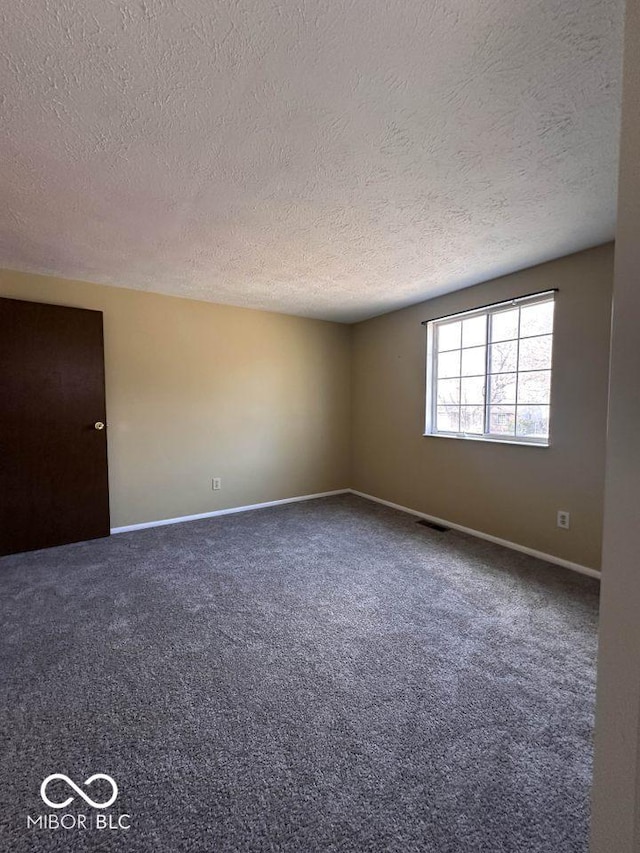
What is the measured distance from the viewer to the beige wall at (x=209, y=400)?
3.42 metres

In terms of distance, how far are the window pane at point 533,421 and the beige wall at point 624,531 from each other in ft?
8.19

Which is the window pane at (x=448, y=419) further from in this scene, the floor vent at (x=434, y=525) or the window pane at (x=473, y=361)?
the floor vent at (x=434, y=525)

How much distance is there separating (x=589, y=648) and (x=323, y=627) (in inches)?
52.6

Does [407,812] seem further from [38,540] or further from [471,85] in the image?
[38,540]

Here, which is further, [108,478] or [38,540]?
[108,478]

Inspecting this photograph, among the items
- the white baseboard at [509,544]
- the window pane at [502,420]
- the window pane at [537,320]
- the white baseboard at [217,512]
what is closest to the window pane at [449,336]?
the window pane at [537,320]

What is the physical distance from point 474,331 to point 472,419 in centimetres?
83

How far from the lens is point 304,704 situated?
4.76 feet

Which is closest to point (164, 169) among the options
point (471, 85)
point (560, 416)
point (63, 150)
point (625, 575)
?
point (63, 150)

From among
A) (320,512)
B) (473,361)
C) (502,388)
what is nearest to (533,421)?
(502,388)

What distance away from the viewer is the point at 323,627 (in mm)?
1961

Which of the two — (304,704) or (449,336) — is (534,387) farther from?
(304,704)

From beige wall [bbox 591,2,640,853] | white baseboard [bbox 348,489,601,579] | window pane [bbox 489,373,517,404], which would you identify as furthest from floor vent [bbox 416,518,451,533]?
beige wall [bbox 591,2,640,853]

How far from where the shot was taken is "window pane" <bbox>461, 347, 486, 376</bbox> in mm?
3299
